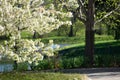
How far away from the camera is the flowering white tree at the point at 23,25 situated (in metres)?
12.4

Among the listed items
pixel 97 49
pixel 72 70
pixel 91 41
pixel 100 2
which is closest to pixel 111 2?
pixel 100 2

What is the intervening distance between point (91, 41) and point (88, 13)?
190cm

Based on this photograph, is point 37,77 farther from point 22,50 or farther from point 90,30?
point 90,30

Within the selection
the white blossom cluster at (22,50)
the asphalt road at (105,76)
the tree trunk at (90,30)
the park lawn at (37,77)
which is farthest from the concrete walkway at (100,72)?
the white blossom cluster at (22,50)

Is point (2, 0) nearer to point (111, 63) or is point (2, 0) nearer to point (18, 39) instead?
point (18, 39)

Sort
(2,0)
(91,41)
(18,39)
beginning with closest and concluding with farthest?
1. (2,0)
2. (18,39)
3. (91,41)

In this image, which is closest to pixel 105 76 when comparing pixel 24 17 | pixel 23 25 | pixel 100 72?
pixel 100 72

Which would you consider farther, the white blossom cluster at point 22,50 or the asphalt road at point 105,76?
the asphalt road at point 105,76

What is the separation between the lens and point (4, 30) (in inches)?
500

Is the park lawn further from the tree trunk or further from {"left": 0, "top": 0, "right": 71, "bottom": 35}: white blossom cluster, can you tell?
the tree trunk

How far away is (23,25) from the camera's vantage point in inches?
504

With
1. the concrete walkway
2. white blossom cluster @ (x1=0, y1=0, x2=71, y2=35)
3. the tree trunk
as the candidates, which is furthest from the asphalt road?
white blossom cluster @ (x1=0, y1=0, x2=71, y2=35)

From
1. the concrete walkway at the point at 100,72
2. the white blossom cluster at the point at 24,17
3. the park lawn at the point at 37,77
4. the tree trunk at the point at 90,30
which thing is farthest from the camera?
the tree trunk at the point at 90,30

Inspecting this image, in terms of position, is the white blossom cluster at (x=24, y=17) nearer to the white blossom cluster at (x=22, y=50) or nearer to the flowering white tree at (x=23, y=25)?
the flowering white tree at (x=23, y=25)
